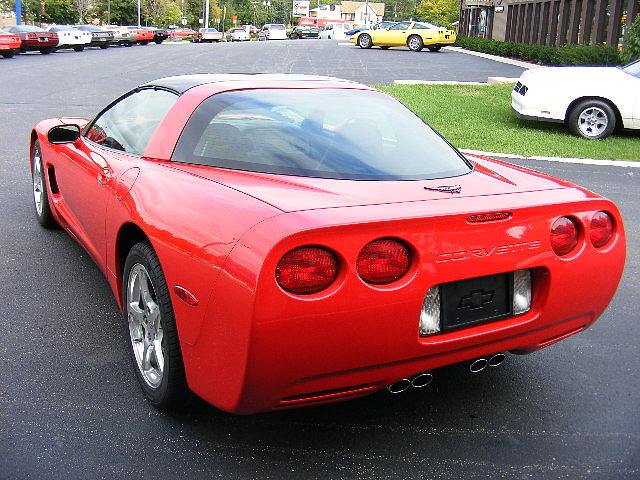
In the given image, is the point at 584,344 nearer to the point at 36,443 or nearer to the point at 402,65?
the point at 36,443

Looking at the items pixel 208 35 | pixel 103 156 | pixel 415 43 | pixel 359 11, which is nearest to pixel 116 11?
pixel 208 35

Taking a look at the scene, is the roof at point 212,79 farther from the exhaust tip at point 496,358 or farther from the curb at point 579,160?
the curb at point 579,160

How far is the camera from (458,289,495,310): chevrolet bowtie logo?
113 inches

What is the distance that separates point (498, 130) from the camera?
1237 centimetres

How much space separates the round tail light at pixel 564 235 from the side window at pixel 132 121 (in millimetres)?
1964

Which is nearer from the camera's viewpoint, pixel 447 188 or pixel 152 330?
pixel 447 188

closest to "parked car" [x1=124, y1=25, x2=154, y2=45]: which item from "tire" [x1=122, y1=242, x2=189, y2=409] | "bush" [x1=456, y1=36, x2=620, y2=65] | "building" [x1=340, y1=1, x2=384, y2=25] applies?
"bush" [x1=456, y1=36, x2=620, y2=65]

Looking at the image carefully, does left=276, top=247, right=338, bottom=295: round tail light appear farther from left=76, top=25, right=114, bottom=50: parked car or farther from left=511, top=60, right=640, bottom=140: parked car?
left=76, top=25, right=114, bottom=50: parked car

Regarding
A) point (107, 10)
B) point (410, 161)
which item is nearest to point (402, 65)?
point (410, 161)

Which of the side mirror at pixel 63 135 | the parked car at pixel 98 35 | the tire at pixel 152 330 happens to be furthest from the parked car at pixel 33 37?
the tire at pixel 152 330

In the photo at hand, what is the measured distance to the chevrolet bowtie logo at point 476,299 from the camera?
2.88m

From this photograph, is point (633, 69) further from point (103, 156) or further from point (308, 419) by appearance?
point (308, 419)

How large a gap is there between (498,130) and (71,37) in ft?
104

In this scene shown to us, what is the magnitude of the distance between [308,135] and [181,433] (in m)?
1.43
